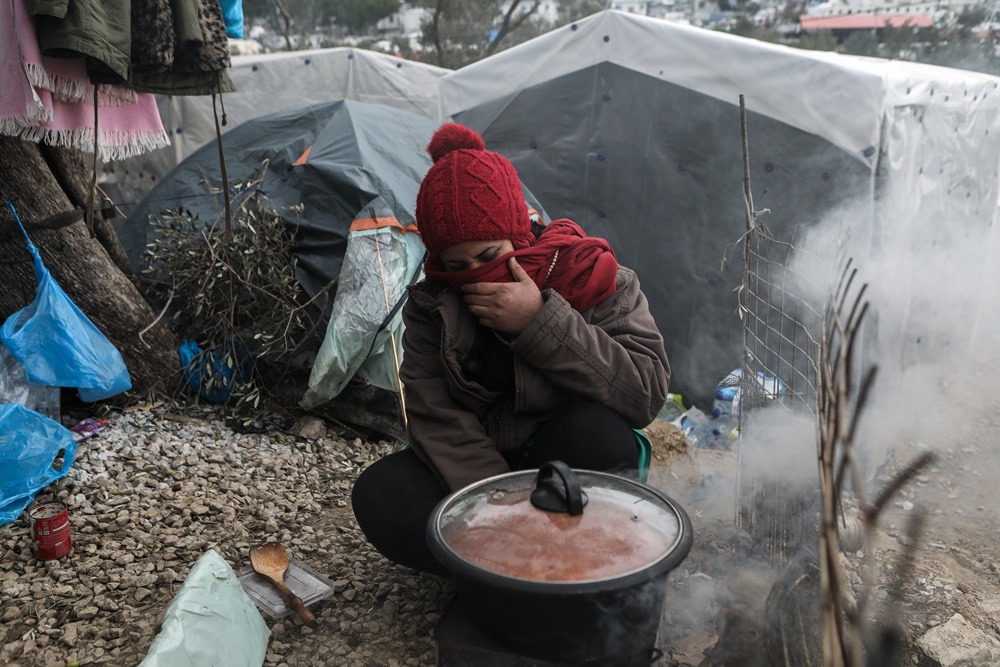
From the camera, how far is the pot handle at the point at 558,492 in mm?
1600

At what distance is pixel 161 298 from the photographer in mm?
4352

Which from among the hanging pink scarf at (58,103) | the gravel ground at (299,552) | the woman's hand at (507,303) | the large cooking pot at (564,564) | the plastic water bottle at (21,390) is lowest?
the gravel ground at (299,552)

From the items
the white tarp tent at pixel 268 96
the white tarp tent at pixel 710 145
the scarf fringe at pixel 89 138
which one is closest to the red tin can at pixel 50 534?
the scarf fringe at pixel 89 138

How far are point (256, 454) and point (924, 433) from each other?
4.08 metres

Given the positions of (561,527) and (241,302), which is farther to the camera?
(241,302)

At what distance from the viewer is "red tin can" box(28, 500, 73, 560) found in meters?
2.62

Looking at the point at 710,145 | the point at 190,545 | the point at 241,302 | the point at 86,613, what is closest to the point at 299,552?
the point at 190,545

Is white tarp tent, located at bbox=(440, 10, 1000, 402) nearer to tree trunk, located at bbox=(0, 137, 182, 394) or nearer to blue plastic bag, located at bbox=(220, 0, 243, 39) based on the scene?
blue plastic bag, located at bbox=(220, 0, 243, 39)

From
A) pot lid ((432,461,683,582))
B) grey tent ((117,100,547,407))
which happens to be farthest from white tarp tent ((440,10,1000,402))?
pot lid ((432,461,683,582))

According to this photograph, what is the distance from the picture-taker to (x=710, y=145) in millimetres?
Answer: 4684

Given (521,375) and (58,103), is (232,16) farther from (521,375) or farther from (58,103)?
(521,375)

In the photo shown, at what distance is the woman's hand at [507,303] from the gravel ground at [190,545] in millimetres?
1008

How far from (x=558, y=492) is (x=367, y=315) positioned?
7.81 feet

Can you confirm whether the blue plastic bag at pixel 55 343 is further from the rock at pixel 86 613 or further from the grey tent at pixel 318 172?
the rock at pixel 86 613
